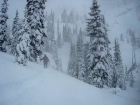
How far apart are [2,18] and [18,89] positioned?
24.7 meters

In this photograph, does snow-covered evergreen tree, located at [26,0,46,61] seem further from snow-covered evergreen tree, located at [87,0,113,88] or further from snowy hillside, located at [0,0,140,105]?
snow-covered evergreen tree, located at [87,0,113,88]

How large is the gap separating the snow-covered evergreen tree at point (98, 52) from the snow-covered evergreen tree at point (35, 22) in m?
8.92

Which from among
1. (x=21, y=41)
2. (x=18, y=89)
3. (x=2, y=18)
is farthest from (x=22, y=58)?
(x=2, y=18)

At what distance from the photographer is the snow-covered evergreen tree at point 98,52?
62.8ft

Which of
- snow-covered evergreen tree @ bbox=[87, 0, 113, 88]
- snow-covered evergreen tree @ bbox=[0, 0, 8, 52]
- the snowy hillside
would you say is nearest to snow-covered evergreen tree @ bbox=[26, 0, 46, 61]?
the snowy hillside

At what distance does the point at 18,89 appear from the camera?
10.1 m

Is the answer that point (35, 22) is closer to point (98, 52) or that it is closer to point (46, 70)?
point (46, 70)

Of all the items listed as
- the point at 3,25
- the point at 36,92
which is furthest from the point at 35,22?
the point at 3,25

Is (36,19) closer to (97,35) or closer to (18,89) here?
(97,35)

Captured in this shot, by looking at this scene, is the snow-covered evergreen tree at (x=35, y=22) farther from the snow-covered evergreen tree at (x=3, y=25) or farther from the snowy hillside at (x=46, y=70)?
the snow-covered evergreen tree at (x=3, y=25)

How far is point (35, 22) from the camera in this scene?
766 inches

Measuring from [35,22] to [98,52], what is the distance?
1187 cm

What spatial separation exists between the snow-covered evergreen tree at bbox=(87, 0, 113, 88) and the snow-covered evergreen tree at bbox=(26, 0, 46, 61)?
8.92 m

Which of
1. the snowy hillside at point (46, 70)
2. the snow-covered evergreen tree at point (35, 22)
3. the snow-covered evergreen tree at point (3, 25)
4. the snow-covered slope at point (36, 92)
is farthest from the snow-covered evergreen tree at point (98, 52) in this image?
the snow-covered evergreen tree at point (3, 25)
